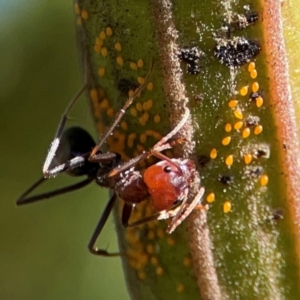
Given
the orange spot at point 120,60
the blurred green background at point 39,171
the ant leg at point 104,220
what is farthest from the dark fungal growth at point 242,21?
the blurred green background at point 39,171

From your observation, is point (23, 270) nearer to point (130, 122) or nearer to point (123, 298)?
point (123, 298)

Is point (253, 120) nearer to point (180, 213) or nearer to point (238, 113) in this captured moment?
point (238, 113)

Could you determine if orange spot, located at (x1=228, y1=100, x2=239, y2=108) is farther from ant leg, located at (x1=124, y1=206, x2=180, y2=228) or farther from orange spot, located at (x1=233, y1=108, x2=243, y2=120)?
ant leg, located at (x1=124, y1=206, x2=180, y2=228)

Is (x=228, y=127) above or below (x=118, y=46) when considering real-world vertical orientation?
below

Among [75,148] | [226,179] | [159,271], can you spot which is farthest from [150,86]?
[75,148]

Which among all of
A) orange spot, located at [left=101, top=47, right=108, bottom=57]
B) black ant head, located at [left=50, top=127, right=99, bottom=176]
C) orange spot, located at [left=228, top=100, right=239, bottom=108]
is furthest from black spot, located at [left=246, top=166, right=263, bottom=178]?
black ant head, located at [left=50, top=127, right=99, bottom=176]

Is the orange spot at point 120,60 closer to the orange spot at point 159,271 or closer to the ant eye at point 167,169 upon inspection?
the ant eye at point 167,169
